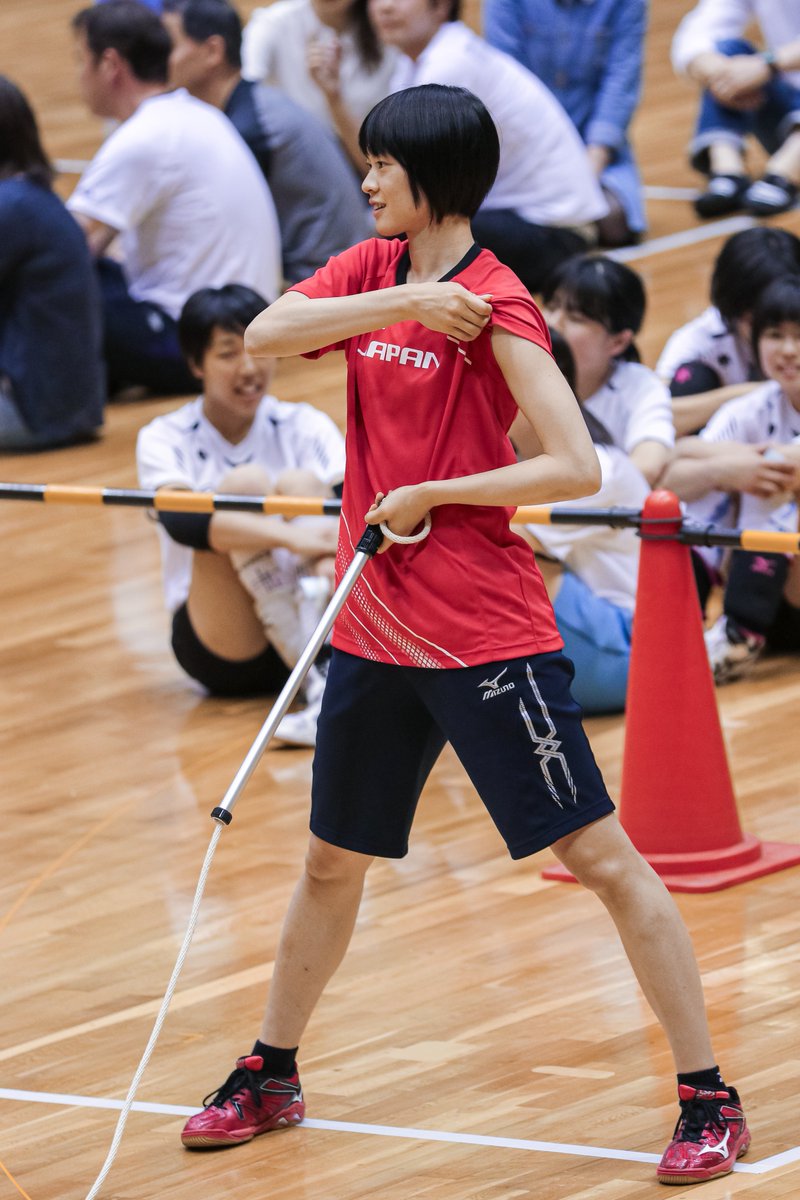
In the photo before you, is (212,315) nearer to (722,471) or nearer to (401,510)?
(722,471)

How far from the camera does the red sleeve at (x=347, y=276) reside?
9.66 feet

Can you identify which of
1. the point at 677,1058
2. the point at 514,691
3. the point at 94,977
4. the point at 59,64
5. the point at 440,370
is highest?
the point at 440,370

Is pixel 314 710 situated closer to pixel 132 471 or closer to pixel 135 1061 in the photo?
pixel 135 1061

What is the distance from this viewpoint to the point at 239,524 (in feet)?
16.6

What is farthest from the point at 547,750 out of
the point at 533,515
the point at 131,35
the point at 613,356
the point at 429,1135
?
the point at 131,35

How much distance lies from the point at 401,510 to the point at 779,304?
8.51 ft

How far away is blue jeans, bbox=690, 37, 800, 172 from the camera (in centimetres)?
962

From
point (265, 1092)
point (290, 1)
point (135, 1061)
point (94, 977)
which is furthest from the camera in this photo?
point (290, 1)

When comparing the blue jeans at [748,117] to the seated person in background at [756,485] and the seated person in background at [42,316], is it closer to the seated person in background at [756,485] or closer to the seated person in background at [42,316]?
the seated person in background at [42,316]

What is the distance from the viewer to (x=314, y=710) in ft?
16.4

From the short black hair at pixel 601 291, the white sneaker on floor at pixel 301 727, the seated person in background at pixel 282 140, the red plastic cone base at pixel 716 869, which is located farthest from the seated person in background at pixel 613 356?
the seated person in background at pixel 282 140

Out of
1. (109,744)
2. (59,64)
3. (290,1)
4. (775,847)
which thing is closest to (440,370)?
(775,847)

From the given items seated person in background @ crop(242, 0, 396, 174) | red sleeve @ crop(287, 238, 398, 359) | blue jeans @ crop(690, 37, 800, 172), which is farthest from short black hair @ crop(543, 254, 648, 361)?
blue jeans @ crop(690, 37, 800, 172)

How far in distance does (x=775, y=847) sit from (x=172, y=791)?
4.56ft
